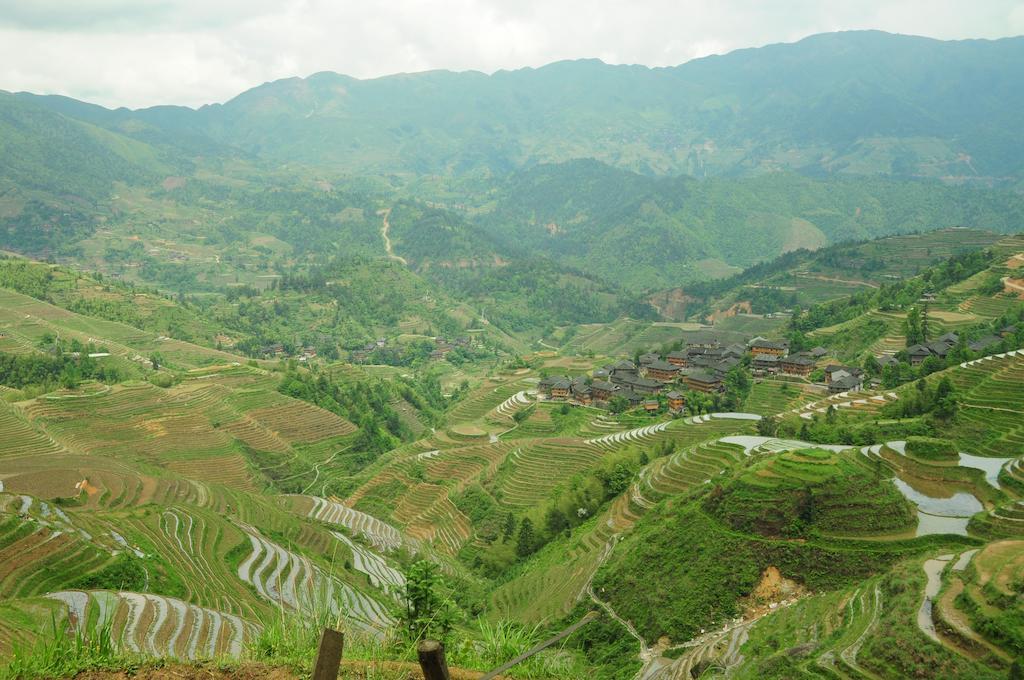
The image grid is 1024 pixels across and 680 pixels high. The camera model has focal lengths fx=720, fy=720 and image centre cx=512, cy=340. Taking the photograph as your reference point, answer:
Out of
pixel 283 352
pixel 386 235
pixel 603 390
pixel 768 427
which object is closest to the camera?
pixel 768 427

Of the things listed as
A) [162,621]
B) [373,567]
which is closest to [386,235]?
[373,567]

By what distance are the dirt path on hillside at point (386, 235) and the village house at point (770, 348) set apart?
341 feet

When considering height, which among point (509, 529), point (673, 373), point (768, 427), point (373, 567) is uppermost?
point (768, 427)

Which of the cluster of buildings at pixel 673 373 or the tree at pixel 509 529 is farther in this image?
the cluster of buildings at pixel 673 373

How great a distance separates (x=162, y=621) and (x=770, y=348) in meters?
46.4

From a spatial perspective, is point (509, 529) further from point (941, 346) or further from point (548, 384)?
point (941, 346)

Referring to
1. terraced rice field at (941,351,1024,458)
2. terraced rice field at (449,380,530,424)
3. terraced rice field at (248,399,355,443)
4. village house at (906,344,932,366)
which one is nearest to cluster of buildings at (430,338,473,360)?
terraced rice field at (449,380,530,424)

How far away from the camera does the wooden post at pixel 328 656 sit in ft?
14.0

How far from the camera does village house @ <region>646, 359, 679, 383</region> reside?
2153 inches

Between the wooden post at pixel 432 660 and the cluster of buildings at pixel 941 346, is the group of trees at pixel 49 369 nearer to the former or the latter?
the cluster of buildings at pixel 941 346

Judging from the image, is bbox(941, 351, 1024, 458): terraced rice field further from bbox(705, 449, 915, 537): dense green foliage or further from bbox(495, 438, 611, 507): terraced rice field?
bbox(495, 438, 611, 507): terraced rice field

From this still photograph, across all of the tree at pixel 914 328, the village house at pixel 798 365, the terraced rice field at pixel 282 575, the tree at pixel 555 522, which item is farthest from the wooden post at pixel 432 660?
the tree at pixel 914 328

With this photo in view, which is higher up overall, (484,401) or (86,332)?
(86,332)

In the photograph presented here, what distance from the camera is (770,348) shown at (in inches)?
2151
